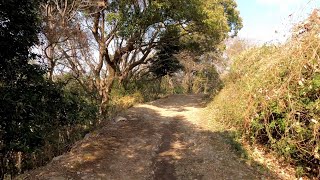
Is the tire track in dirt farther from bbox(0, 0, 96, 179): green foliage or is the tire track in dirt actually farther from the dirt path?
bbox(0, 0, 96, 179): green foliage

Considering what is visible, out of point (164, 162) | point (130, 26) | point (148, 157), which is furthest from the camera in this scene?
point (130, 26)

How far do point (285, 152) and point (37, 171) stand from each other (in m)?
5.98

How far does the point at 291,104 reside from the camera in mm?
6680

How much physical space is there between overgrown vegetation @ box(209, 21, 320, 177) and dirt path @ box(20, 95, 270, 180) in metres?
1.06

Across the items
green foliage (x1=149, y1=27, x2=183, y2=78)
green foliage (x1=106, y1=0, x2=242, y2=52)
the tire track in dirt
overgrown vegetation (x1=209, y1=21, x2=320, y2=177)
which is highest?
green foliage (x1=106, y1=0, x2=242, y2=52)

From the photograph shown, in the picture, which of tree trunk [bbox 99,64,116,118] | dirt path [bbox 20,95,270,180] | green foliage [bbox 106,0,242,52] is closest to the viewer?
dirt path [bbox 20,95,270,180]

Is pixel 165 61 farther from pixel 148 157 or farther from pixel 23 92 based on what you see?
pixel 23 92

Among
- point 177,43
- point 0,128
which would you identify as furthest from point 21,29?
point 177,43

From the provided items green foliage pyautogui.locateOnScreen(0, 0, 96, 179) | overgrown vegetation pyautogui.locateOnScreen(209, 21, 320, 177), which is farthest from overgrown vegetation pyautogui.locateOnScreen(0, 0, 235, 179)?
overgrown vegetation pyautogui.locateOnScreen(209, 21, 320, 177)

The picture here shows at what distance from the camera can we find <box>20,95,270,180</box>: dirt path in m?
6.81

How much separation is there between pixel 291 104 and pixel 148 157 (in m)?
3.92

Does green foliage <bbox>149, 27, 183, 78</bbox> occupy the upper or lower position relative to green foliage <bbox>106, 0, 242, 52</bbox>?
lower

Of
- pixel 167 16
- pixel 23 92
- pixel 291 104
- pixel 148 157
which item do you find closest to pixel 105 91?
pixel 167 16

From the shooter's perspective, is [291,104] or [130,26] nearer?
[291,104]
